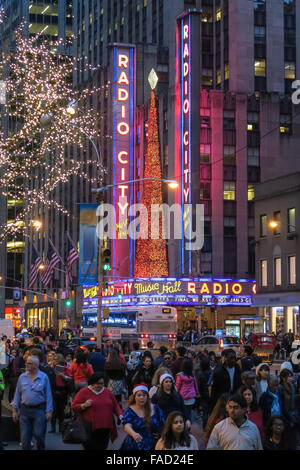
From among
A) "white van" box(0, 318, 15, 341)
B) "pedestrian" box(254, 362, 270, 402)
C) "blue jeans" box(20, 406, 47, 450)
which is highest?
"white van" box(0, 318, 15, 341)

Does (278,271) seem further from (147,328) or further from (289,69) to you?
(289,69)

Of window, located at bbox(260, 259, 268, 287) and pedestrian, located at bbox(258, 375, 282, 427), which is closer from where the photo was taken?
pedestrian, located at bbox(258, 375, 282, 427)

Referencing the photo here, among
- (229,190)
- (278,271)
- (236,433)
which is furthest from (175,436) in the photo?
(229,190)

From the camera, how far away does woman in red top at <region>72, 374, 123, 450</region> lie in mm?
11398

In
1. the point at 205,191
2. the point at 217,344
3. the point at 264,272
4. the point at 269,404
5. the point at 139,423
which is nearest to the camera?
the point at 139,423

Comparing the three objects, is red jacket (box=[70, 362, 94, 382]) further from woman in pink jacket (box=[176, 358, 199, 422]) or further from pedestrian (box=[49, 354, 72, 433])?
woman in pink jacket (box=[176, 358, 199, 422])

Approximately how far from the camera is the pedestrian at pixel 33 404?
42.5 ft

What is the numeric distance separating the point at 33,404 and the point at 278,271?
45.1m

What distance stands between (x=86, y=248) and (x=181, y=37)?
128 feet

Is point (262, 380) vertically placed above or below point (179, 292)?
below

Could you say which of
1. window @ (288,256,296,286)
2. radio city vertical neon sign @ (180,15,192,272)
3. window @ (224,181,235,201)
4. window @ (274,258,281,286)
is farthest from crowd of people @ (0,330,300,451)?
window @ (224,181,235,201)

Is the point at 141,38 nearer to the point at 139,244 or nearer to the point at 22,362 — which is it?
the point at 139,244

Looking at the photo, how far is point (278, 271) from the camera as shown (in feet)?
186

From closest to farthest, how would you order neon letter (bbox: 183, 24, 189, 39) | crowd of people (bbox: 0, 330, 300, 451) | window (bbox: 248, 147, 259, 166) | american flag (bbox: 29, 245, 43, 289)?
crowd of people (bbox: 0, 330, 300, 451)
american flag (bbox: 29, 245, 43, 289)
neon letter (bbox: 183, 24, 189, 39)
window (bbox: 248, 147, 259, 166)
